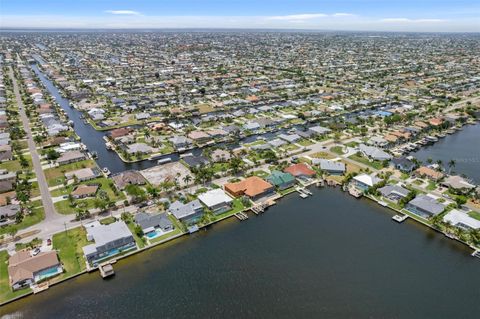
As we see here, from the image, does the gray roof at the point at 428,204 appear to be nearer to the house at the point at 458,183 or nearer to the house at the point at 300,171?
the house at the point at 458,183

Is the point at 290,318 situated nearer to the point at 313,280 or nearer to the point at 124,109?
the point at 313,280

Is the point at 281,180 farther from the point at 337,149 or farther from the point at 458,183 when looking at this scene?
the point at 458,183

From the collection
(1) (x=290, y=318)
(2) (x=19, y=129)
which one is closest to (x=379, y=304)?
(1) (x=290, y=318)

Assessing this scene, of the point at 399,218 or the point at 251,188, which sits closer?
the point at 399,218

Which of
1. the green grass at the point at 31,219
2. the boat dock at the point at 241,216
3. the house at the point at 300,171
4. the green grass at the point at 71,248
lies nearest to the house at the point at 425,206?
the house at the point at 300,171

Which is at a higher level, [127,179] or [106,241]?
[127,179]

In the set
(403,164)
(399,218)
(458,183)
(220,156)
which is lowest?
(399,218)

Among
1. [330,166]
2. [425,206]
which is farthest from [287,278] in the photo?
[330,166]
